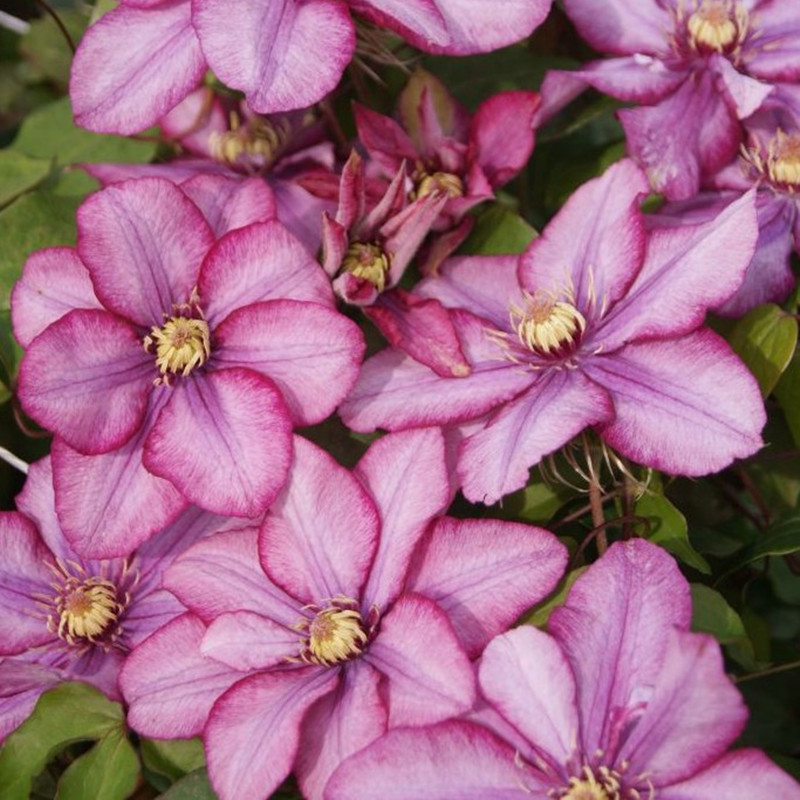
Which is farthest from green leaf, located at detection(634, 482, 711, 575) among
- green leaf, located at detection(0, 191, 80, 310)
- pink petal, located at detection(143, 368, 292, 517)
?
green leaf, located at detection(0, 191, 80, 310)

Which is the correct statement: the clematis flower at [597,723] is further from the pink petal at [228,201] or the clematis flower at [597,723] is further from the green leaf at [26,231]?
the green leaf at [26,231]

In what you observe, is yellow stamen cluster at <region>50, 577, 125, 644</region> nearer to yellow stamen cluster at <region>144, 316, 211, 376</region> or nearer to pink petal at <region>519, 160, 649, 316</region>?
Result: yellow stamen cluster at <region>144, 316, 211, 376</region>

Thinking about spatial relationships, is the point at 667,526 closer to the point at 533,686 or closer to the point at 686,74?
the point at 533,686

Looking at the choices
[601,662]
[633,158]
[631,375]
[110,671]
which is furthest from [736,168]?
[110,671]

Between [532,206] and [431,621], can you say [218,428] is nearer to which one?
[431,621]

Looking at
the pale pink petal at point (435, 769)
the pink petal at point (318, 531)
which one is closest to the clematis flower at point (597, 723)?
the pale pink petal at point (435, 769)
